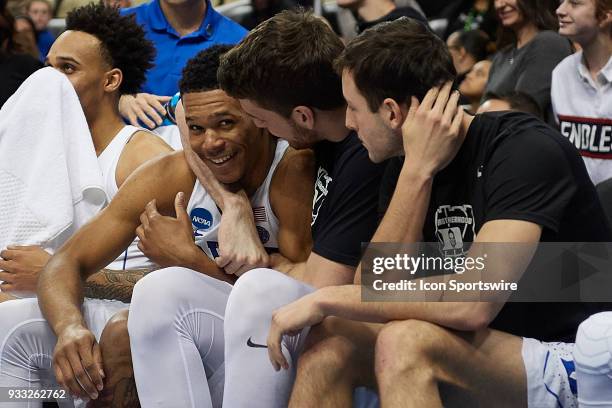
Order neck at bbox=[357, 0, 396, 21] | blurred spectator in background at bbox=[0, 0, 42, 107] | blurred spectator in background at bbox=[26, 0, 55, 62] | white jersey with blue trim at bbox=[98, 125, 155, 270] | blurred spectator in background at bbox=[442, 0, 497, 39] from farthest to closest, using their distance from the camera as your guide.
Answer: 1. blurred spectator in background at bbox=[26, 0, 55, 62]
2. blurred spectator in background at bbox=[442, 0, 497, 39]
3. neck at bbox=[357, 0, 396, 21]
4. blurred spectator in background at bbox=[0, 0, 42, 107]
5. white jersey with blue trim at bbox=[98, 125, 155, 270]

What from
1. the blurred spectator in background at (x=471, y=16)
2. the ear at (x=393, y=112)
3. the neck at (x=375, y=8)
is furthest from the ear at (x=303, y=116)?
the blurred spectator in background at (x=471, y=16)

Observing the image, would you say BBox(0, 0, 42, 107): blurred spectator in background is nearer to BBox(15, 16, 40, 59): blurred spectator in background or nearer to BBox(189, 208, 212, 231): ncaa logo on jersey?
BBox(15, 16, 40, 59): blurred spectator in background

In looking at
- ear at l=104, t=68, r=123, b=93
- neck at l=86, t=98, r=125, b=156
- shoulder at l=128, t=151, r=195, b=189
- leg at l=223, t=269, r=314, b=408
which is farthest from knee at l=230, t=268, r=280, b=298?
ear at l=104, t=68, r=123, b=93

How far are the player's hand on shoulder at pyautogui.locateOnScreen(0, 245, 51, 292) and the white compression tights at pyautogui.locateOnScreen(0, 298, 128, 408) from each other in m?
0.13

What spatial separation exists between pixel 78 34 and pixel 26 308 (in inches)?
50.4

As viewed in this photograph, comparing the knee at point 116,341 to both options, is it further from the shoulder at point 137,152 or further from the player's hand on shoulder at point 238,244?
the shoulder at point 137,152

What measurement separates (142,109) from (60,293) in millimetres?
1283

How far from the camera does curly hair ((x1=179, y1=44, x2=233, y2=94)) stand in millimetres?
3061

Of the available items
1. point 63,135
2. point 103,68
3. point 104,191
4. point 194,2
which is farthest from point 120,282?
point 194,2

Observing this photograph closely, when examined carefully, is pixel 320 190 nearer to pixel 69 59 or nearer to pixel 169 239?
pixel 169 239

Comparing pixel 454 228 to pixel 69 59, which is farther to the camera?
pixel 69 59

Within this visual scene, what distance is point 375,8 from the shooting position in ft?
16.5

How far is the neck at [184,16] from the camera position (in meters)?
4.70

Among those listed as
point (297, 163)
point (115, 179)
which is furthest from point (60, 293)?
point (297, 163)
